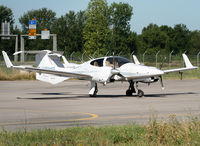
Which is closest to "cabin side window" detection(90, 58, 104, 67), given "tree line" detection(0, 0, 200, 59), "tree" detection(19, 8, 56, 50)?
"tree line" detection(0, 0, 200, 59)

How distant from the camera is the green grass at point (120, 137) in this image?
30.2 feet

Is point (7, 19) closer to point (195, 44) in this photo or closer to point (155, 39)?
point (155, 39)

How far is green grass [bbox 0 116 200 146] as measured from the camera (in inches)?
362

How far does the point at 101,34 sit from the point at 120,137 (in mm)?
93822

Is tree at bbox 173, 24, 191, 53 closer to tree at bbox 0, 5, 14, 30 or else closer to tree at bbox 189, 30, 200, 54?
tree at bbox 189, 30, 200, 54

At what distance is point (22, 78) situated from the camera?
44281 millimetres

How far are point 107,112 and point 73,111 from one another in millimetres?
1380

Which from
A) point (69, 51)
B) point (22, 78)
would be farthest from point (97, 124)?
point (69, 51)

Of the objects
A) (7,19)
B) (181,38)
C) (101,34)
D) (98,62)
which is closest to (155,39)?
(181,38)

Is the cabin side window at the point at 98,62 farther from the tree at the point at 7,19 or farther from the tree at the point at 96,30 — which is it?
the tree at the point at 7,19

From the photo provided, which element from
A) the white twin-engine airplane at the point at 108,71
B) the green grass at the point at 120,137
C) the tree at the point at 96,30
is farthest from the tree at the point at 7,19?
the green grass at the point at 120,137

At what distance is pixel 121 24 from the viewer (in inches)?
4587

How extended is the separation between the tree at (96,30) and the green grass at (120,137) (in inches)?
3541

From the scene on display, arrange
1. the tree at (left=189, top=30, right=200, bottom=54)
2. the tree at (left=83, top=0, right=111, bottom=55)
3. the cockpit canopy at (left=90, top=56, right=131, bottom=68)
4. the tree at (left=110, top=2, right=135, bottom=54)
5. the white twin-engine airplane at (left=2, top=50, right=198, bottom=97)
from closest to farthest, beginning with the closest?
the white twin-engine airplane at (left=2, top=50, right=198, bottom=97)
the cockpit canopy at (left=90, top=56, right=131, bottom=68)
the tree at (left=83, top=0, right=111, bottom=55)
the tree at (left=110, top=2, right=135, bottom=54)
the tree at (left=189, top=30, right=200, bottom=54)
